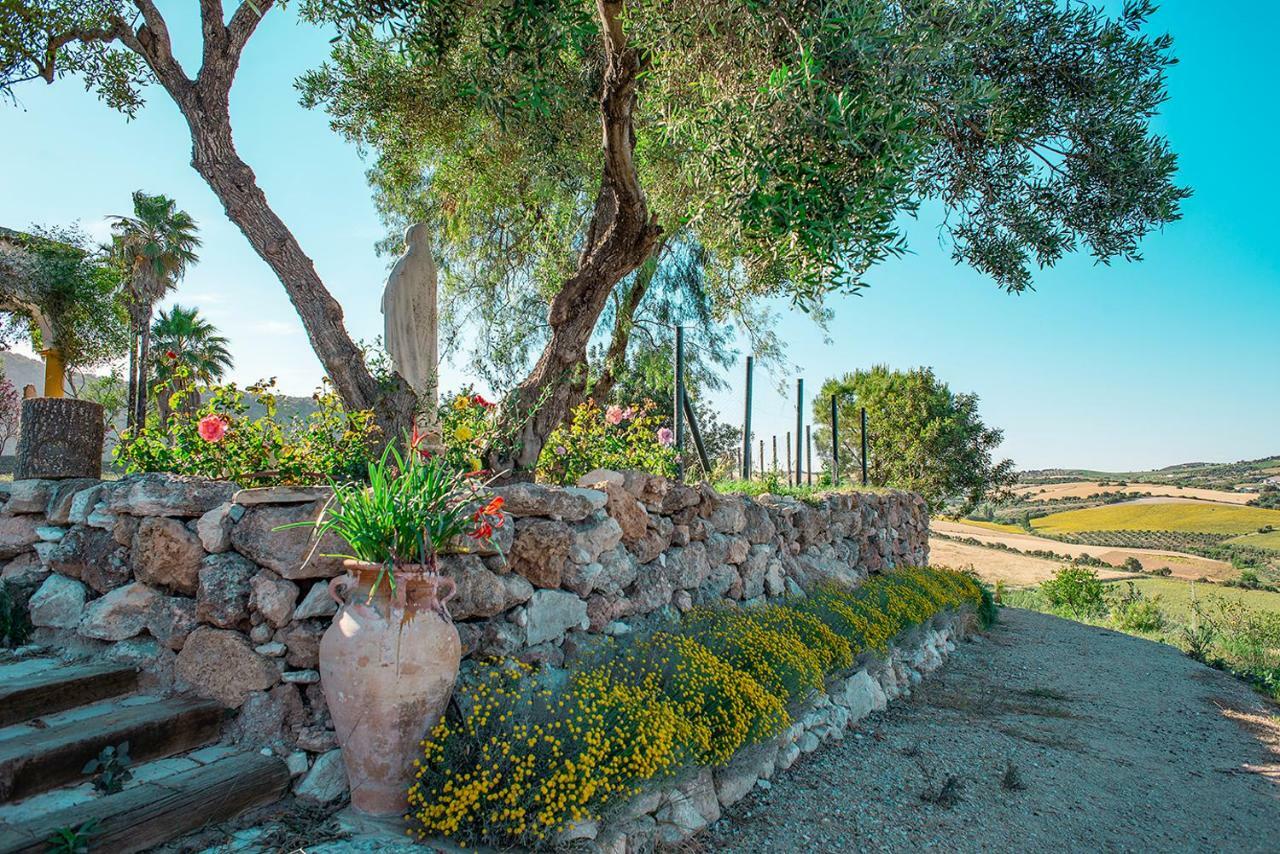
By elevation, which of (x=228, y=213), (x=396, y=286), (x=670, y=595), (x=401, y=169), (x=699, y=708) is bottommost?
(x=699, y=708)

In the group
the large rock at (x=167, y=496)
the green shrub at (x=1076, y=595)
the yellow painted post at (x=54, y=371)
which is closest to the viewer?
the large rock at (x=167, y=496)

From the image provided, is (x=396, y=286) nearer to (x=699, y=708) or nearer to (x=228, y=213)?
(x=228, y=213)

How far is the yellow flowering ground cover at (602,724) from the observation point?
279cm

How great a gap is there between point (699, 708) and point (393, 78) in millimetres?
6112

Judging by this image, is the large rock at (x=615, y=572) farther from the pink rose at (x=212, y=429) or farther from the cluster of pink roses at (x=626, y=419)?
the pink rose at (x=212, y=429)

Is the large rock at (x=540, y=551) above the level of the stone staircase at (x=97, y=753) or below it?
above

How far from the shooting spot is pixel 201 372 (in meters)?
4.70

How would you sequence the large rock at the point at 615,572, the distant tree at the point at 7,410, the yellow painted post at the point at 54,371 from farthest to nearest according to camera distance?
1. the distant tree at the point at 7,410
2. the yellow painted post at the point at 54,371
3. the large rock at the point at 615,572

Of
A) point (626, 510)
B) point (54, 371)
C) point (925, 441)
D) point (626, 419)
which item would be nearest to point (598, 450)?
point (626, 419)

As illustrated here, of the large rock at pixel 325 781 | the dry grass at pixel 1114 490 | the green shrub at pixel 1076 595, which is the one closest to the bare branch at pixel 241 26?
the large rock at pixel 325 781

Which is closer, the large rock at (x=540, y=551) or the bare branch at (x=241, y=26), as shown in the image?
the large rock at (x=540, y=551)

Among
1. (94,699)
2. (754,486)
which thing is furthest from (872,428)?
(94,699)

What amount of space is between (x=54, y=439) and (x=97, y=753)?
213 cm

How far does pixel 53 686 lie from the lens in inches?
122
